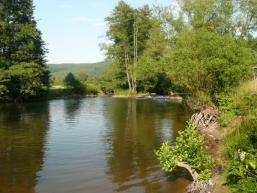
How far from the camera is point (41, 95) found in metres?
73.7

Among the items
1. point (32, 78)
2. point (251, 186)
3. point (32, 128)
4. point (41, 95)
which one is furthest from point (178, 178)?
point (41, 95)

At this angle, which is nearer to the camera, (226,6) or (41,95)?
(226,6)

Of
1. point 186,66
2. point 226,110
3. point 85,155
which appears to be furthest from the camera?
point 186,66

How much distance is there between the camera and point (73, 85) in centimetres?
9100

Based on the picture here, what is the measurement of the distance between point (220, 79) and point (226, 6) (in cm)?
1474

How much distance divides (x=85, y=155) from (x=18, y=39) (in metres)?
44.6

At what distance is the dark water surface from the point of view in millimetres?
19594

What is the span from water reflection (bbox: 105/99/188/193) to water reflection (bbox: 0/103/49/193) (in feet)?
15.0

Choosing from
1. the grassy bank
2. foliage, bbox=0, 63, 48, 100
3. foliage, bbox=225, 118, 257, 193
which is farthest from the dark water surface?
foliage, bbox=0, 63, 48, 100

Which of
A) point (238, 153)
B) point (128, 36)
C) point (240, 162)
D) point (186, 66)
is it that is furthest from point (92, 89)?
point (240, 162)

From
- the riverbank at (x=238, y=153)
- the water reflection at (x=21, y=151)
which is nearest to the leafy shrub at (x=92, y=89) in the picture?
the water reflection at (x=21, y=151)

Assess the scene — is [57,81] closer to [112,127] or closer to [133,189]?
[112,127]

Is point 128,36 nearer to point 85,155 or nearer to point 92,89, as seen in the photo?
point 92,89

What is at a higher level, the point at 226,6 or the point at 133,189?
the point at 226,6
